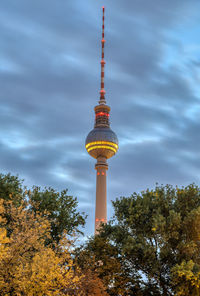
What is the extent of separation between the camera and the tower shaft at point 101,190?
486 feet

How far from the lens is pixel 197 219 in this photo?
39.9 metres

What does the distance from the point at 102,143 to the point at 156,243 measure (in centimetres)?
10901

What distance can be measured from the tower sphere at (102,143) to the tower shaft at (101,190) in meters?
2.79

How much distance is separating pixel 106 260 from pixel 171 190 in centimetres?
1026

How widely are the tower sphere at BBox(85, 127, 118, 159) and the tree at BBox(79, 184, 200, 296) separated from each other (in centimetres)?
10440

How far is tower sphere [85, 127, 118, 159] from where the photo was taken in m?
151

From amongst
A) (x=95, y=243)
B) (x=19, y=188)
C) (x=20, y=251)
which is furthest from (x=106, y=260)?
(x=20, y=251)

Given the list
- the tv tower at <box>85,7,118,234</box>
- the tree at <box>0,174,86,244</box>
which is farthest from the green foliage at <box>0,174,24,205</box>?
the tv tower at <box>85,7,118,234</box>

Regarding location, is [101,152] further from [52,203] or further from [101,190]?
[52,203]

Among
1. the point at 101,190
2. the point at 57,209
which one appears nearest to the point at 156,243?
the point at 57,209

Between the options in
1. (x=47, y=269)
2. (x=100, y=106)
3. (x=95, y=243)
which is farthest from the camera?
(x=100, y=106)

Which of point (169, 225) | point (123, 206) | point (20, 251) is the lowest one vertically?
point (20, 251)

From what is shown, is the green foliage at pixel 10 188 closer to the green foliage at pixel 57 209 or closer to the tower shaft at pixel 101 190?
the green foliage at pixel 57 209

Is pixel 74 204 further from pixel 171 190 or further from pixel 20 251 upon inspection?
pixel 20 251
